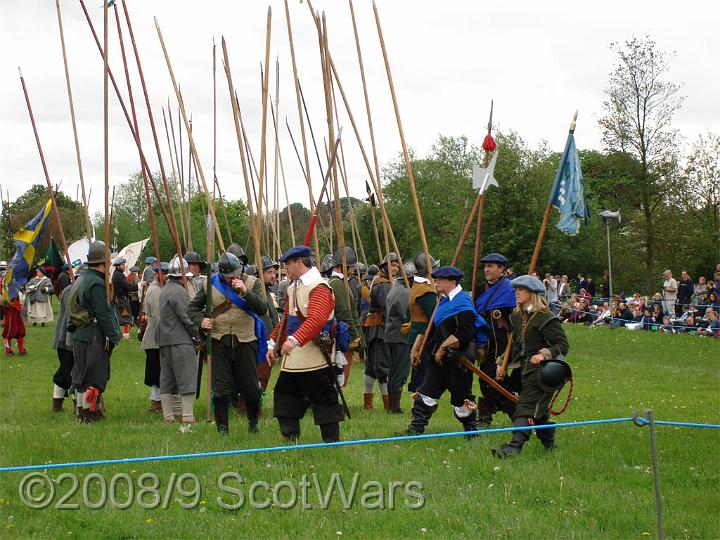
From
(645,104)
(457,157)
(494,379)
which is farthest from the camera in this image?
(457,157)

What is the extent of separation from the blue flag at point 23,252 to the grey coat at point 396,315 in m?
4.12

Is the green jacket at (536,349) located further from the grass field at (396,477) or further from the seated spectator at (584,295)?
the seated spectator at (584,295)

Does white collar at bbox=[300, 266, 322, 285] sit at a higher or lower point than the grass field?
higher

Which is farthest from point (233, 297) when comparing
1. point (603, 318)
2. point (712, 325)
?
point (603, 318)

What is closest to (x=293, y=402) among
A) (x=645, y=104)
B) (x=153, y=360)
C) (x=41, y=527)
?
(x=41, y=527)

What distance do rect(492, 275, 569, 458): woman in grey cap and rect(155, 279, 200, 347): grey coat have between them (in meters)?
3.73

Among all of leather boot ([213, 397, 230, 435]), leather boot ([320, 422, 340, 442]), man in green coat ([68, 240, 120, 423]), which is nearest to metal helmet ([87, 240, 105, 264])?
man in green coat ([68, 240, 120, 423])

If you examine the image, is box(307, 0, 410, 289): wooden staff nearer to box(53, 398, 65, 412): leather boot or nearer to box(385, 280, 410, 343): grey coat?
box(385, 280, 410, 343): grey coat

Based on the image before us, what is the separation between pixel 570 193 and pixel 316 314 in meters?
2.76

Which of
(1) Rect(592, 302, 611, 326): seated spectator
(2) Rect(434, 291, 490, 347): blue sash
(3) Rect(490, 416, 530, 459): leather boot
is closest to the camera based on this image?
(3) Rect(490, 416, 530, 459): leather boot

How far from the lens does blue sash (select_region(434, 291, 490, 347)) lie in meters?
8.50

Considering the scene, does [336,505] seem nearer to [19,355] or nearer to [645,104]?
[19,355]

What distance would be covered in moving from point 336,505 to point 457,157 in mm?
71140

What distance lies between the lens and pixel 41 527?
604cm
